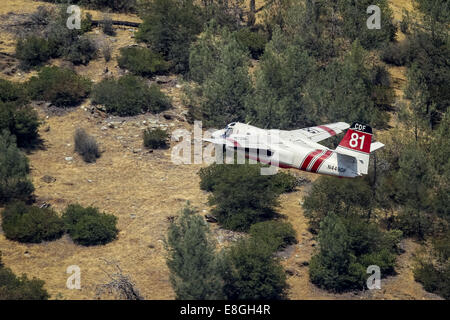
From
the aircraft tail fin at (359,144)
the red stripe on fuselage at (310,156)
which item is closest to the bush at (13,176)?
the red stripe on fuselage at (310,156)

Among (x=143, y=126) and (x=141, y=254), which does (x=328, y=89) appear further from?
(x=141, y=254)

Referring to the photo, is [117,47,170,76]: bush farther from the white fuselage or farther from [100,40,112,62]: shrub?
the white fuselage

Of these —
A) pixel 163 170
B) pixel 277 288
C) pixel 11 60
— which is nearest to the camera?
pixel 277 288

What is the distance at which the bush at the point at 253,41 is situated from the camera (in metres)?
73.1

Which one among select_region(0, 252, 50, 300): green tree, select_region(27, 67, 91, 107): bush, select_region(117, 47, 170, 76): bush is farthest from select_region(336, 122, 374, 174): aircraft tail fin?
select_region(117, 47, 170, 76): bush

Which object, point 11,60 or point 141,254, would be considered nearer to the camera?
point 141,254

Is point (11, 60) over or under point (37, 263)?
over

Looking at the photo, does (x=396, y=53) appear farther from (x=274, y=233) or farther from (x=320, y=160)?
(x=274, y=233)

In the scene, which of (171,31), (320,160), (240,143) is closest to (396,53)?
(171,31)

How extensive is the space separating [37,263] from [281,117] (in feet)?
72.0

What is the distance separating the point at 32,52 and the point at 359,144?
34201mm

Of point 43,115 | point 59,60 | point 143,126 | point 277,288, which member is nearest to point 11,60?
point 59,60

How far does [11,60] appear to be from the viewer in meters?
67.1

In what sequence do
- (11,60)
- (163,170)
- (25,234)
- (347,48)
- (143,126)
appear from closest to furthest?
(25,234) → (163,170) → (143,126) → (11,60) → (347,48)
